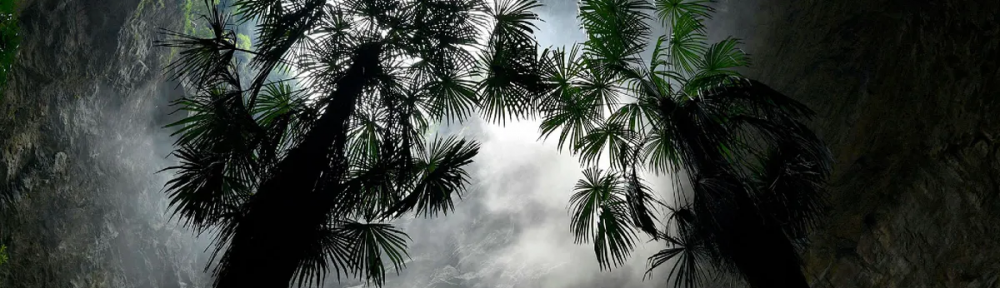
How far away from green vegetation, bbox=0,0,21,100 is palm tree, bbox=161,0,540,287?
5034mm

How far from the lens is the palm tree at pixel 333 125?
9.81ft

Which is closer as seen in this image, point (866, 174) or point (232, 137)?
point (232, 137)

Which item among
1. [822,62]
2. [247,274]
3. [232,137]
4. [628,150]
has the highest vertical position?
[822,62]

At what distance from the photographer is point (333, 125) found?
344 cm

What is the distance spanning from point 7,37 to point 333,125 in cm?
629

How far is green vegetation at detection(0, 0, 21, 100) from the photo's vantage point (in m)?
6.57

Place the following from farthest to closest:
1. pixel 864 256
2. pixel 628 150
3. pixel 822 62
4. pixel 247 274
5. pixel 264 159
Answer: pixel 822 62 < pixel 864 256 < pixel 628 150 < pixel 264 159 < pixel 247 274

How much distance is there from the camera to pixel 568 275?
12383mm

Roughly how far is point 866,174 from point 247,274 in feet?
16.7

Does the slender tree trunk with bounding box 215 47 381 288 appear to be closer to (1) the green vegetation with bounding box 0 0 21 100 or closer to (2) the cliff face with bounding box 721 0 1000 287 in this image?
(2) the cliff face with bounding box 721 0 1000 287

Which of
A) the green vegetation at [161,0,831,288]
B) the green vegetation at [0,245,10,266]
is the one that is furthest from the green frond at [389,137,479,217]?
the green vegetation at [0,245,10,266]

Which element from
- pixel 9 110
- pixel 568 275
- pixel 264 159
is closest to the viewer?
pixel 264 159

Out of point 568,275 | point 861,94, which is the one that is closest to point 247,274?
point 861,94

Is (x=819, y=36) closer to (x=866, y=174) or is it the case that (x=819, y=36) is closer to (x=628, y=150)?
(x=866, y=174)
